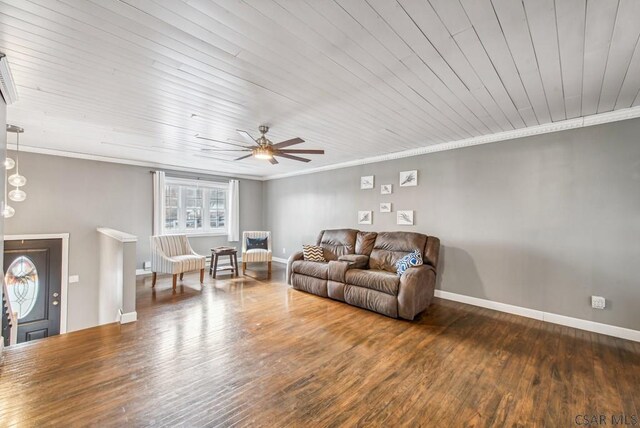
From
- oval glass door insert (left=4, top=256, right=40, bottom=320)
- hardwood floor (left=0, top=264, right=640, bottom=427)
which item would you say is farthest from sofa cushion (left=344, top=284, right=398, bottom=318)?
oval glass door insert (left=4, top=256, right=40, bottom=320)

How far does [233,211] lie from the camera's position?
707 cm

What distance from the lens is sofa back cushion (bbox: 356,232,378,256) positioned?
14.9 ft

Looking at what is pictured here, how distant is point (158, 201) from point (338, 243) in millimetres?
4112

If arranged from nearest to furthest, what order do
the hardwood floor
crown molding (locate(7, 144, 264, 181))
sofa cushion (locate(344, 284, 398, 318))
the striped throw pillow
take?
the hardwood floor → sofa cushion (locate(344, 284, 398, 318)) → crown molding (locate(7, 144, 264, 181)) → the striped throw pillow

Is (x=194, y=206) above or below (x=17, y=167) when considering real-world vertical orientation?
below

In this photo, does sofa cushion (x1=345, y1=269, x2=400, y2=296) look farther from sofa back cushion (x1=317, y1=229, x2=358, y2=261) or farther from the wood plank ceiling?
the wood plank ceiling

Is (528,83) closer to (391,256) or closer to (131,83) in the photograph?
(391,256)

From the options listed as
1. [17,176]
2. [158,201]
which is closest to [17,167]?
[17,176]

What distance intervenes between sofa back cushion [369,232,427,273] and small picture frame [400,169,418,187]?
0.96m

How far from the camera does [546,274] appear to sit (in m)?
3.31

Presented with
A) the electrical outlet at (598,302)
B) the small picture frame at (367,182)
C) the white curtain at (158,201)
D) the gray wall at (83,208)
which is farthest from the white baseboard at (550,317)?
the gray wall at (83,208)

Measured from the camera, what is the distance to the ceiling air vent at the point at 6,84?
2016 mm

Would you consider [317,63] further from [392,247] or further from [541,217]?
[541,217]

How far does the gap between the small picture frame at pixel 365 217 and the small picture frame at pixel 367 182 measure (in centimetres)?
52
